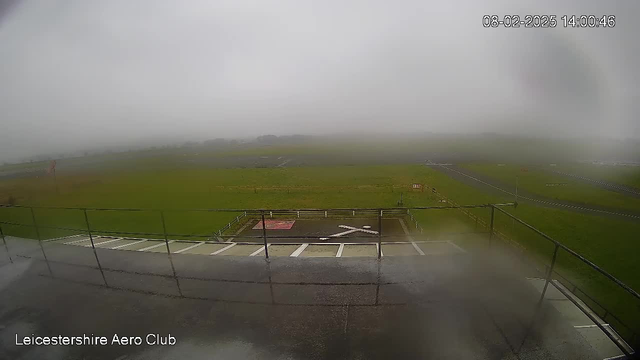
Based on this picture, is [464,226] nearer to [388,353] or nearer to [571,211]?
[571,211]

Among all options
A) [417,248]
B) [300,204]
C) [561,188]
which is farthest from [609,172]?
[417,248]

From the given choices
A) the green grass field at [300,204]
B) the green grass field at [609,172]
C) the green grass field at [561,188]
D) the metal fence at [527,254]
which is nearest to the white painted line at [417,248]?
the metal fence at [527,254]

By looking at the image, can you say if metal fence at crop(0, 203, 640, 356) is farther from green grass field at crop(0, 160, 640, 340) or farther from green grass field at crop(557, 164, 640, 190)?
green grass field at crop(557, 164, 640, 190)

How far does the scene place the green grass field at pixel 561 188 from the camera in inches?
1436

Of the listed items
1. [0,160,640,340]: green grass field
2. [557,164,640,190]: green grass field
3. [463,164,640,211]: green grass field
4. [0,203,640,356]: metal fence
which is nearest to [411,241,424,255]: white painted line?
[0,203,640,356]: metal fence

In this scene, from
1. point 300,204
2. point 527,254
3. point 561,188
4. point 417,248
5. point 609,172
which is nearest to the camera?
point 527,254

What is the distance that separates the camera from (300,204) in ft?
113

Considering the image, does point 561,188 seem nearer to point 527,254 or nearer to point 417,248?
point 417,248

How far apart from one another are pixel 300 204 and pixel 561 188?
147 ft

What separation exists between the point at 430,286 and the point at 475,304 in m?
0.71

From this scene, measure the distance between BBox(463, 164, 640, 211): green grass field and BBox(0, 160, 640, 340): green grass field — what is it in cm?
61

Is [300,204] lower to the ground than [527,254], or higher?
lower

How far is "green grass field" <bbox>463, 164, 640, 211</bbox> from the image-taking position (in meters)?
36.5

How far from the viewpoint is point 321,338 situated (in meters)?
3.50
